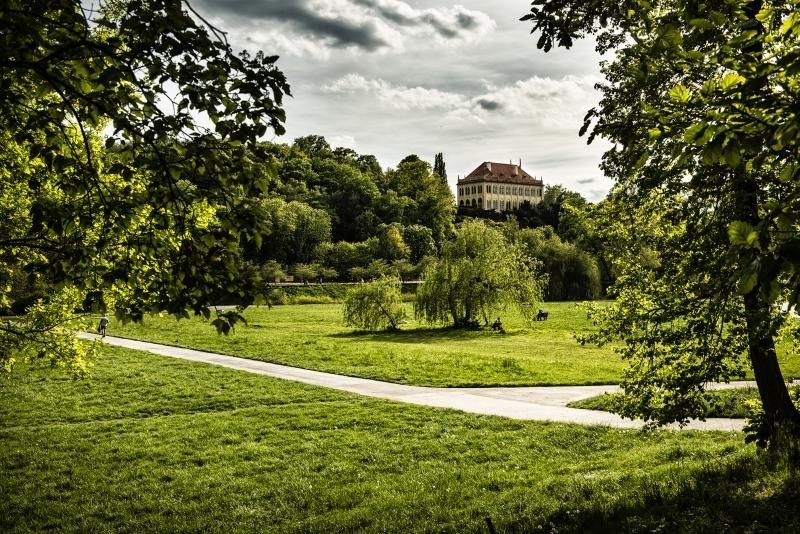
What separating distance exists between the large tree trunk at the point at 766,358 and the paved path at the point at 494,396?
13.5ft

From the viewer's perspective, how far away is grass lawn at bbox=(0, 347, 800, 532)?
6.81 metres

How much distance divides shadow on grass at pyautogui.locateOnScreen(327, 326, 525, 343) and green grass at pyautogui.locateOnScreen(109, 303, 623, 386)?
5cm

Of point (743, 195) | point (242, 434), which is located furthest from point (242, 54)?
point (242, 434)

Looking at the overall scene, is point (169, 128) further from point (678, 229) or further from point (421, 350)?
point (421, 350)

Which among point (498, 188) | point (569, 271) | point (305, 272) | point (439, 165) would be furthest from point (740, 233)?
point (498, 188)

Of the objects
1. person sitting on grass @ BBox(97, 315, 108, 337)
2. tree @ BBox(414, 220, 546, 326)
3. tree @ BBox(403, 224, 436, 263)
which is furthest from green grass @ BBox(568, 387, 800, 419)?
tree @ BBox(403, 224, 436, 263)

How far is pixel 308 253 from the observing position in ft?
252

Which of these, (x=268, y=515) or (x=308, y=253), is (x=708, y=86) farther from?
(x=308, y=253)

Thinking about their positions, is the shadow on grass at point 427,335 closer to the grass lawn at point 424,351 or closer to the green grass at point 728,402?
the grass lawn at point 424,351

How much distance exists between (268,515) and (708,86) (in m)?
7.47

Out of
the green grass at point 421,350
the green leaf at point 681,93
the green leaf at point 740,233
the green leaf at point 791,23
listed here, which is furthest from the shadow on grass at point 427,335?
the green leaf at point 740,233

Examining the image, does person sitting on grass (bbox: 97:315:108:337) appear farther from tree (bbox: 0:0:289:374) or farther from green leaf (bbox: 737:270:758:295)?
green leaf (bbox: 737:270:758:295)

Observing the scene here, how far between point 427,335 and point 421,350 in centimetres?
834

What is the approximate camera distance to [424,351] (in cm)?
2489
